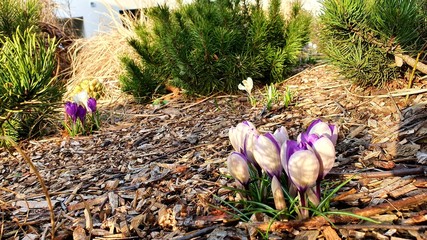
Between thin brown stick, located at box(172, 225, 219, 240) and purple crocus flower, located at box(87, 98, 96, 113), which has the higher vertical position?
purple crocus flower, located at box(87, 98, 96, 113)

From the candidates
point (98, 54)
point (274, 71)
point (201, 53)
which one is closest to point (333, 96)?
point (274, 71)

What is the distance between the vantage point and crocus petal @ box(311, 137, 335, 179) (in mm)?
948

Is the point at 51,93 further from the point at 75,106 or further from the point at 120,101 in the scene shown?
the point at 120,101

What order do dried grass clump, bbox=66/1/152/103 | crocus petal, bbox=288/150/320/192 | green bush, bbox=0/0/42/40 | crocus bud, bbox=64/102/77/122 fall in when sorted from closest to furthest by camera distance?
1. crocus petal, bbox=288/150/320/192
2. crocus bud, bbox=64/102/77/122
3. green bush, bbox=0/0/42/40
4. dried grass clump, bbox=66/1/152/103

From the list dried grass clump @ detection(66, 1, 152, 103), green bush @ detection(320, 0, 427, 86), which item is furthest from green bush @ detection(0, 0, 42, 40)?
green bush @ detection(320, 0, 427, 86)

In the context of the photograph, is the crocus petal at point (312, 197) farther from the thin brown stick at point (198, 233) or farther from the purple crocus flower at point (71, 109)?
the purple crocus flower at point (71, 109)

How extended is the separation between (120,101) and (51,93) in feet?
6.86

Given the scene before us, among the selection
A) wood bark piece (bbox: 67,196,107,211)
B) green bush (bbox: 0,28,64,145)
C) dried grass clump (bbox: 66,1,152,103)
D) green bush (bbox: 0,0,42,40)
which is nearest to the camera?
green bush (bbox: 0,28,64,145)

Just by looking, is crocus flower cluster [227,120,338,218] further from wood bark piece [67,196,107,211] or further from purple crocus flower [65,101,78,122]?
purple crocus flower [65,101,78,122]

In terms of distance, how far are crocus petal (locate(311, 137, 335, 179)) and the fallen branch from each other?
0.14 m

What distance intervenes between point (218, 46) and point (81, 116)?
3.48 ft

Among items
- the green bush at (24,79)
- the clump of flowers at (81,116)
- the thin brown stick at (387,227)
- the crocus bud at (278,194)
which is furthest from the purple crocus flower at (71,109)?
the thin brown stick at (387,227)

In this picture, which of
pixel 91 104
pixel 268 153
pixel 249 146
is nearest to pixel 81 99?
pixel 91 104

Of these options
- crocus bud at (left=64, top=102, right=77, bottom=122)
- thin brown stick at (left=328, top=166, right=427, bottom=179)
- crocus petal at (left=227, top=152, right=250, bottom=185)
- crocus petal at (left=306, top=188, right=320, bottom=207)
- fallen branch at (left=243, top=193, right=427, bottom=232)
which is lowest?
fallen branch at (left=243, top=193, right=427, bottom=232)
